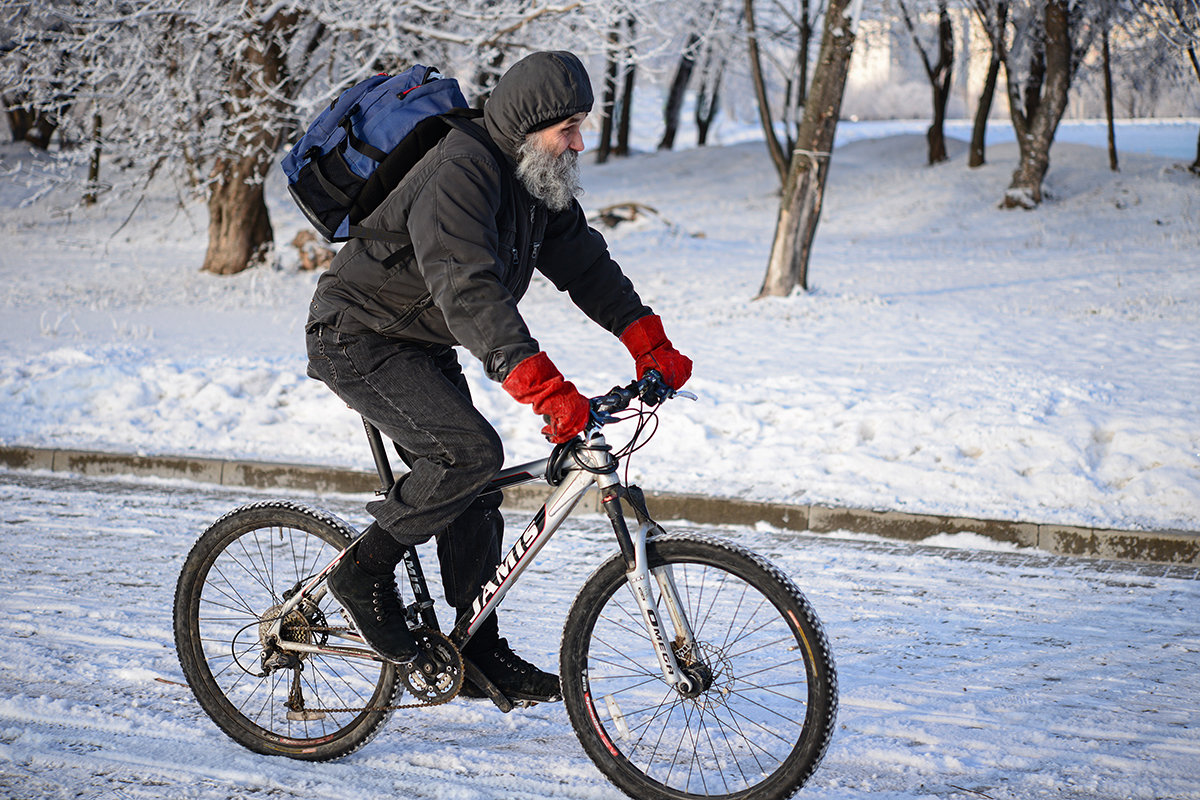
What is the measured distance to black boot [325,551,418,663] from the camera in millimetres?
3385

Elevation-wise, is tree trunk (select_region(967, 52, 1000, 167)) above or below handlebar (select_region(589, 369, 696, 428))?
above

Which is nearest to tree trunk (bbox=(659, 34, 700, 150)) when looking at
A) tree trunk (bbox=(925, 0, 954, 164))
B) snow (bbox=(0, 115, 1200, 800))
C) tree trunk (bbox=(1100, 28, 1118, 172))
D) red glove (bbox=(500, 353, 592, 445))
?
tree trunk (bbox=(925, 0, 954, 164))

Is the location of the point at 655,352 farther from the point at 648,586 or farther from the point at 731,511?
the point at 731,511

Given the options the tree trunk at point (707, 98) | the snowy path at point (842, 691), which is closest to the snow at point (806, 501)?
the snowy path at point (842, 691)

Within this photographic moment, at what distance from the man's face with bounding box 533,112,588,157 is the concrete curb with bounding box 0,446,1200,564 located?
370 centimetres

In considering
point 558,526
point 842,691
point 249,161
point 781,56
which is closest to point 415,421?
point 558,526

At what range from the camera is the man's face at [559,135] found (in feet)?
10.2

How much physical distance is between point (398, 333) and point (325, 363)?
25cm

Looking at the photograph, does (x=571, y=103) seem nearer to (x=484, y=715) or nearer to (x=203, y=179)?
(x=484, y=715)

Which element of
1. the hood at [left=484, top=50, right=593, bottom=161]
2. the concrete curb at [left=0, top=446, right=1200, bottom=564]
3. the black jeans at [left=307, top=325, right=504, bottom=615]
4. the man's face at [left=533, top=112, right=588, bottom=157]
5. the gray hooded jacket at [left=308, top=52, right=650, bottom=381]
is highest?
the hood at [left=484, top=50, right=593, bottom=161]

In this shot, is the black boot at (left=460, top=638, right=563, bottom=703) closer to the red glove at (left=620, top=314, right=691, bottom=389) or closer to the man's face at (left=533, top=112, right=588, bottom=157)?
the red glove at (left=620, top=314, right=691, bottom=389)

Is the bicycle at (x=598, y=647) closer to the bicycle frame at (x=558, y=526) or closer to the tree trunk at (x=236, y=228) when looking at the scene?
the bicycle frame at (x=558, y=526)

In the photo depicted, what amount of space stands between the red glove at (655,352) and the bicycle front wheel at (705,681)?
51 centimetres

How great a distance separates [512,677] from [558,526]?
56cm
